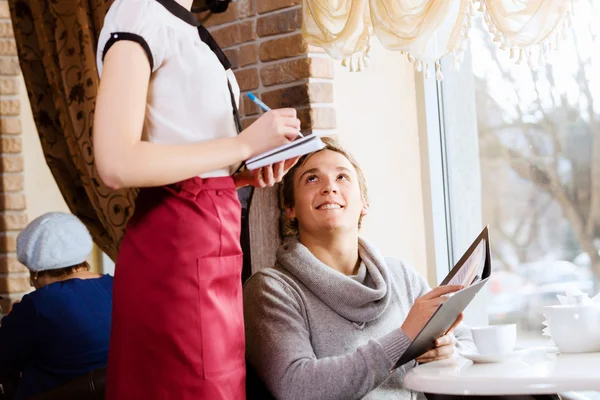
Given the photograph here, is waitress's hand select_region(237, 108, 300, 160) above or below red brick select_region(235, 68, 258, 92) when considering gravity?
below

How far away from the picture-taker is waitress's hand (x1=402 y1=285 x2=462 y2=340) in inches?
Answer: 64.4

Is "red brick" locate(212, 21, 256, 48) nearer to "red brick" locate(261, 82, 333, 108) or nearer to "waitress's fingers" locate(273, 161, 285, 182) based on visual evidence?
"red brick" locate(261, 82, 333, 108)

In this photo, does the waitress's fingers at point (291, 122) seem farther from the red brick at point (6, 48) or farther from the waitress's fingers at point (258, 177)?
the red brick at point (6, 48)

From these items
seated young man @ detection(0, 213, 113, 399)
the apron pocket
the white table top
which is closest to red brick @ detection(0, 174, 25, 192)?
seated young man @ detection(0, 213, 113, 399)

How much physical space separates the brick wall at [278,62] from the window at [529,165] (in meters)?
0.47

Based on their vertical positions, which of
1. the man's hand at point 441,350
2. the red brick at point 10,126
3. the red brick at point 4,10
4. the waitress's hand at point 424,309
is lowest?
the man's hand at point 441,350

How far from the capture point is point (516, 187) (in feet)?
8.45

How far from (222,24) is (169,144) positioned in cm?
149

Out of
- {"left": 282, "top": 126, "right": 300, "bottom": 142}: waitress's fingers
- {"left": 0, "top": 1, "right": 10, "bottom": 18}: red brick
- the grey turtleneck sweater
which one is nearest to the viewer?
{"left": 282, "top": 126, "right": 300, "bottom": 142}: waitress's fingers

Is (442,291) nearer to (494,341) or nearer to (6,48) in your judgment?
(494,341)

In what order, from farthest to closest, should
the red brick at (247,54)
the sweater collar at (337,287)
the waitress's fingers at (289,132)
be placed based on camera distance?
the red brick at (247,54), the sweater collar at (337,287), the waitress's fingers at (289,132)

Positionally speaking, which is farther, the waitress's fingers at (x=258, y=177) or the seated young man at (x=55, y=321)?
the seated young man at (x=55, y=321)

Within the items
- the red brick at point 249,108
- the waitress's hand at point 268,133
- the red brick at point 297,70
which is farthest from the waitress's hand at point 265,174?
the red brick at point 249,108

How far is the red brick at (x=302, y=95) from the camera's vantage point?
248cm
